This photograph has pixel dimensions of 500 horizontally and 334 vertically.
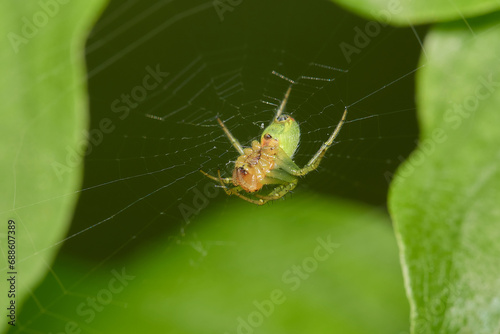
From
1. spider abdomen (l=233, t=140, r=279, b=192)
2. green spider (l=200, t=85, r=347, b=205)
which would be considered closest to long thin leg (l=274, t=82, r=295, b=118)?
green spider (l=200, t=85, r=347, b=205)

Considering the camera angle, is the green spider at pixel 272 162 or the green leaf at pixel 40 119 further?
the green spider at pixel 272 162

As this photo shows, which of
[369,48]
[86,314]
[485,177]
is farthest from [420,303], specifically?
[86,314]

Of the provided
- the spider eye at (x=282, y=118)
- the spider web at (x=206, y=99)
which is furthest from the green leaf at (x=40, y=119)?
the spider eye at (x=282, y=118)

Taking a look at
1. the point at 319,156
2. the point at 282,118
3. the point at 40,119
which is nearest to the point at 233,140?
the point at 282,118

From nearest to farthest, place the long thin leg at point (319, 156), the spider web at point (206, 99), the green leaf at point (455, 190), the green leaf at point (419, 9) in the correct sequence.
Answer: the green leaf at point (419, 9) → the green leaf at point (455, 190) → the spider web at point (206, 99) → the long thin leg at point (319, 156)

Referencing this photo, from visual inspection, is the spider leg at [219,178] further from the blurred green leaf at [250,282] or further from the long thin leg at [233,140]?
the blurred green leaf at [250,282]

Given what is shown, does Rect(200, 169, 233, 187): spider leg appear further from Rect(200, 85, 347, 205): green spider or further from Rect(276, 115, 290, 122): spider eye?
Rect(276, 115, 290, 122): spider eye
